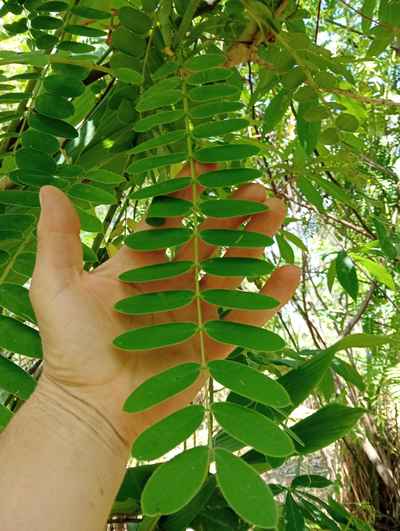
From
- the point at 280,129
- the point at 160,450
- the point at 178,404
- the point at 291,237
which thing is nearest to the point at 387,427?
the point at 280,129

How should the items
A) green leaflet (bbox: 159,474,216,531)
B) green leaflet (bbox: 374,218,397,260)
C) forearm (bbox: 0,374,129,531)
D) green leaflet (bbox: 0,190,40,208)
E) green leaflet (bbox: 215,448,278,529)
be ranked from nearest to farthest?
green leaflet (bbox: 215,448,278,529)
forearm (bbox: 0,374,129,531)
green leaflet (bbox: 0,190,40,208)
green leaflet (bbox: 159,474,216,531)
green leaflet (bbox: 374,218,397,260)

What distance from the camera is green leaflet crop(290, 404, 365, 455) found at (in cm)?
64

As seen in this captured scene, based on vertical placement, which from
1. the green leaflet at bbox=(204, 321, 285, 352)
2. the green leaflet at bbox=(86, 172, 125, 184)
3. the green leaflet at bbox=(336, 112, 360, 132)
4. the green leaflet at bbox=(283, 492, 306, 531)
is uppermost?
the green leaflet at bbox=(336, 112, 360, 132)

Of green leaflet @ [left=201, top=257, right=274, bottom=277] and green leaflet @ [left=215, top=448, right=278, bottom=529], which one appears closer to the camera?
green leaflet @ [left=215, top=448, right=278, bottom=529]

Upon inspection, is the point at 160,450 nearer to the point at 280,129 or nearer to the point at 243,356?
the point at 243,356

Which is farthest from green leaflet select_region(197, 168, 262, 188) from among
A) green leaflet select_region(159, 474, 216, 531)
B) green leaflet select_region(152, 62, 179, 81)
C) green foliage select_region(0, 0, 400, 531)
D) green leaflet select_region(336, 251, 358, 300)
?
green leaflet select_region(336, 251, 358, 300)

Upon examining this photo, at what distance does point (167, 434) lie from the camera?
31 centimetres

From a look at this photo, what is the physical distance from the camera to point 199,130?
44 cm

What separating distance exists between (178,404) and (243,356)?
0.19 m

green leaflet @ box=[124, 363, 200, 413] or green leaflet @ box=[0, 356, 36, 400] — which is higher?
green leaflet @ box=[0, 356, 36, 400]

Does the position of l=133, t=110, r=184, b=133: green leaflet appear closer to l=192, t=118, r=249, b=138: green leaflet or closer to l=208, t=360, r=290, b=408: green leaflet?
l=192, t=118, r=249, b=138: green leaflet

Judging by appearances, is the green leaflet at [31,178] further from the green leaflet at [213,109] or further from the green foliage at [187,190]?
the green leaflet at [213,109]

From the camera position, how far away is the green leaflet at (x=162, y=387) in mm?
328

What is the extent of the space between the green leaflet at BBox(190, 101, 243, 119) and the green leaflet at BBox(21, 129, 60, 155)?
0.12 meters
